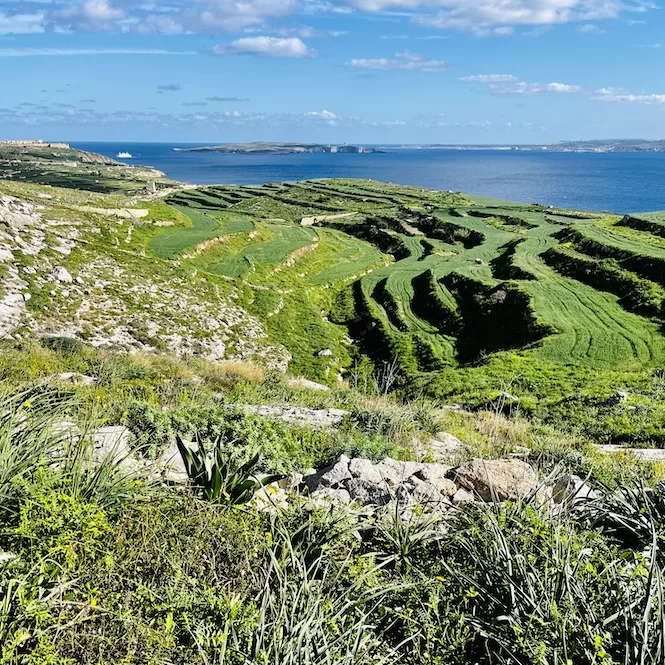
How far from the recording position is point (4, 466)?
14.2 ft

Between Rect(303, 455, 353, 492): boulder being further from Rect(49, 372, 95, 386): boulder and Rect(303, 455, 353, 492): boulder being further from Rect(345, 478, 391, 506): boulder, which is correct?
Rect(49, 372, 95, 386): boulder

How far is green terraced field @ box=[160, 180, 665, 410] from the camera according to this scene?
98.2 feet

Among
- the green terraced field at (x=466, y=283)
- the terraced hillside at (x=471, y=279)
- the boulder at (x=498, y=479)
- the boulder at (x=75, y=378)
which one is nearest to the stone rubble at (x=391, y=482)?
the boulder at (x=498, y=479)

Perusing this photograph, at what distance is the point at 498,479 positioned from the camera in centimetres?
654

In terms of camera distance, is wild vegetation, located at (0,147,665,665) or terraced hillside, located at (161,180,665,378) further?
terraced hillside, located at (161,180,665,378)

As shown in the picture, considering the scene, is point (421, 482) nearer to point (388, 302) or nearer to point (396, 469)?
point (396, 469)

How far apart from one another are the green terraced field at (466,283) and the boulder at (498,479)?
58.1 feet

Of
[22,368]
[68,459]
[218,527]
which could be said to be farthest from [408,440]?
[22,368]

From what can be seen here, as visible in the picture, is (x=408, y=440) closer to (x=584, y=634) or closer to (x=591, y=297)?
(x=584, y=634)

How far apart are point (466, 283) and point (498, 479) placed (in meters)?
36.2

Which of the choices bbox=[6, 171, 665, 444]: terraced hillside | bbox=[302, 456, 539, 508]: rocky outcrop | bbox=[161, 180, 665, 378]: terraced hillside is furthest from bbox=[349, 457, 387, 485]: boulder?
bbox=[161, 180, 665, 378]: terraced hillside

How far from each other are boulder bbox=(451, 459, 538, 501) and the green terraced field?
58.1ft

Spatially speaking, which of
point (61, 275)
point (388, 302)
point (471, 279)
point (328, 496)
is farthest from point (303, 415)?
point (471, 279)

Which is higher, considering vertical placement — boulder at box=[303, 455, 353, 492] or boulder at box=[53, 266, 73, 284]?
boulder at box=[303, 455, 353, 492]
